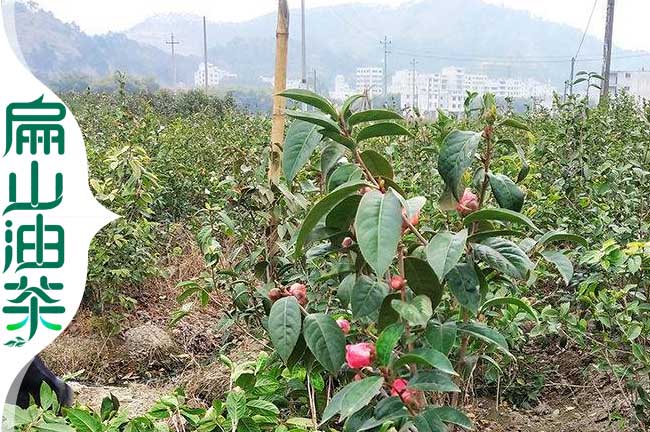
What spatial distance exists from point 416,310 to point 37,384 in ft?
4.65

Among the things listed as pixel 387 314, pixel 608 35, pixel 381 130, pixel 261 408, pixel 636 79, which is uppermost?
pixel 608 35

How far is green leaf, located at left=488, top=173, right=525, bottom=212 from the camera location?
1267mm

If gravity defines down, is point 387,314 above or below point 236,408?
above

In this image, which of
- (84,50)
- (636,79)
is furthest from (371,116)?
(636,79)

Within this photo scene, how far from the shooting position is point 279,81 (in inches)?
85.0

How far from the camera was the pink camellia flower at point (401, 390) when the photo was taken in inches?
49.1

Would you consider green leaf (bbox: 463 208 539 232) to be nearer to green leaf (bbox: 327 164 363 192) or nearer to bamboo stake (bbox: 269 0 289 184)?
green leaf (bbox: 327 164 363 192)

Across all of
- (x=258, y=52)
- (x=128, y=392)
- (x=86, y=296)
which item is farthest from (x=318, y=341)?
(x=258, y=52)

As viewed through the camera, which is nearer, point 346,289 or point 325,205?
point 325,205

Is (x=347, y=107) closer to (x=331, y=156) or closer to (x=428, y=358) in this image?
(x=331, y=156)

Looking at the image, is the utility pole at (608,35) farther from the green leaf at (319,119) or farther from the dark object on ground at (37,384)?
the green leaf at (319,119)

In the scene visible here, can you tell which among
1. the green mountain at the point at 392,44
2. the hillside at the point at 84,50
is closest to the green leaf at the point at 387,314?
the hillside at the point at 84,50

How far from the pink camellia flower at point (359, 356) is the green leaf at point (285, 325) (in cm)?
12

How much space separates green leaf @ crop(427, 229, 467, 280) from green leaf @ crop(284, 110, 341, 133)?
247mm
